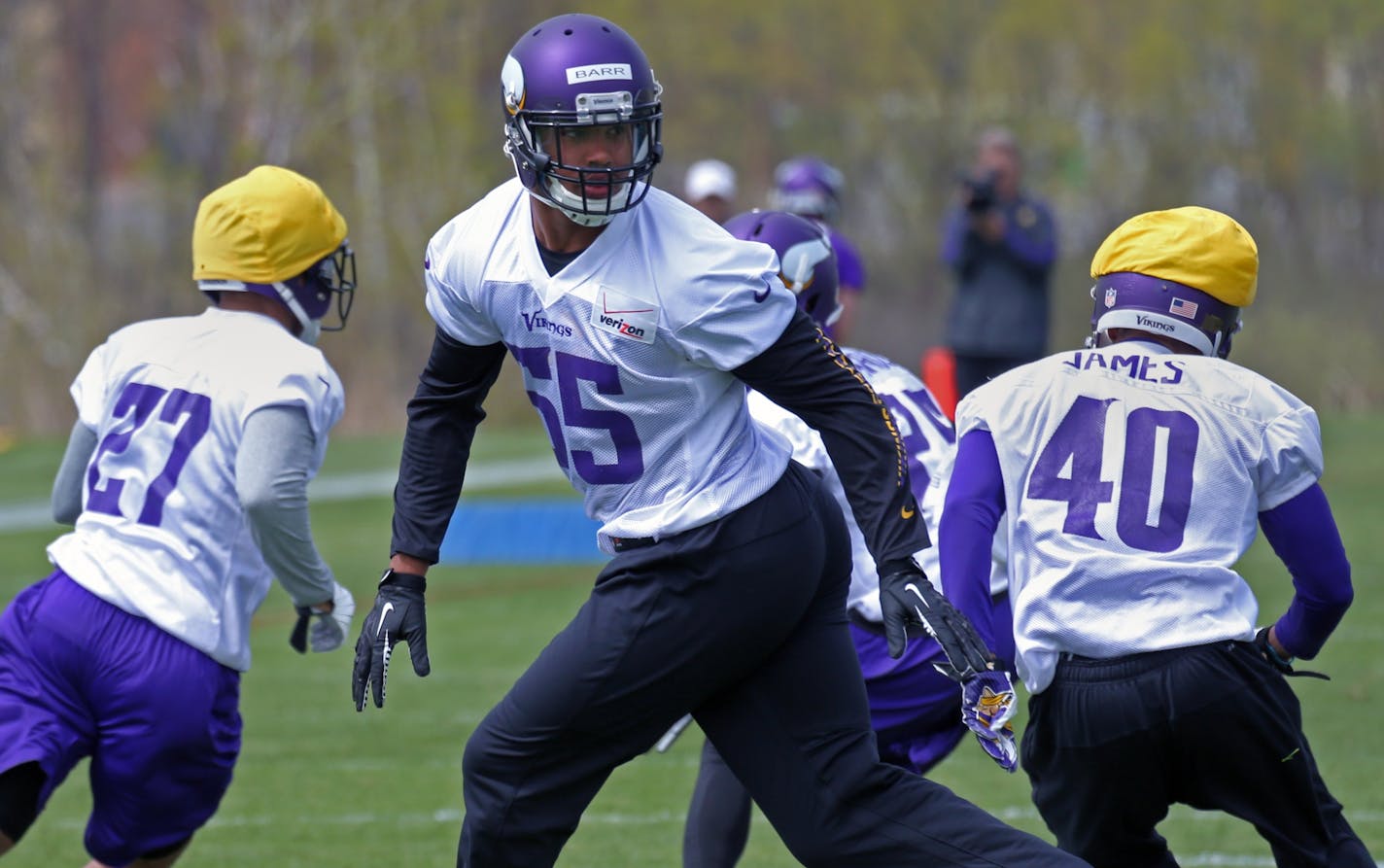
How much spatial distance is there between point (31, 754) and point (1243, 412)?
8.49 feet

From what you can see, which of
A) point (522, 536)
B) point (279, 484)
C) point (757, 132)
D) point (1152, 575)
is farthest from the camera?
point (757, 132)

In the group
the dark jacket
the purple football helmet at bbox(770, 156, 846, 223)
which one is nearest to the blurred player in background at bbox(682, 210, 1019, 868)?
the purple football helmet at bbox(770, 156, 846, 223)

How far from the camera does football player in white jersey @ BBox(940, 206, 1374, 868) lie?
3.74m

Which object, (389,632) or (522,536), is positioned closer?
(389,632)

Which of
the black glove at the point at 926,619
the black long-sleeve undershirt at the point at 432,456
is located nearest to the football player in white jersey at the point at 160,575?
the black long-sleeve undershirt at the point at 432,456

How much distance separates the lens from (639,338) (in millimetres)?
3387

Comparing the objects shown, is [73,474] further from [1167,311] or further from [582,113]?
[1167,311]

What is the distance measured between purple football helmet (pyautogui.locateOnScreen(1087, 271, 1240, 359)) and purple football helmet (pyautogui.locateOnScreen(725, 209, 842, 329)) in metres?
0.90

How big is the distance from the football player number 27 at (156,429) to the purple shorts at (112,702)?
0.71ft

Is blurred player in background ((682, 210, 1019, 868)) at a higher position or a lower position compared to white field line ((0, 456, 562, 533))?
higher

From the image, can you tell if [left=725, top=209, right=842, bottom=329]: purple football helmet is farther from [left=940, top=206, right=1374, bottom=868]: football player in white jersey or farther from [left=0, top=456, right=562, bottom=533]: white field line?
[left=0, top=456, right=562, bottom=533]: white field line

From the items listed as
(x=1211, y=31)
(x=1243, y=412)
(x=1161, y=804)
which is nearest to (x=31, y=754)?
(x=1161, y=804)

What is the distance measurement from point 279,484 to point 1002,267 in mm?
7562

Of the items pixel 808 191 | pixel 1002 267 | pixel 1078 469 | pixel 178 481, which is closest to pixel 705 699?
pixel 1078 469
